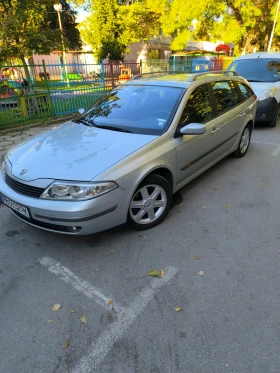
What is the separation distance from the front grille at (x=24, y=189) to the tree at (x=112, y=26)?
20.8 metres

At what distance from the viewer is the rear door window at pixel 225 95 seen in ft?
13.9

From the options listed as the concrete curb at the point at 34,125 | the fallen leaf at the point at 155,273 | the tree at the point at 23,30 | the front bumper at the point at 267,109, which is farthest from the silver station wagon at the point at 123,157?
the tree at the point at 23,30

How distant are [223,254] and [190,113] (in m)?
1.74

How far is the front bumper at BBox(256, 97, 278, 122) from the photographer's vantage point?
7.13m

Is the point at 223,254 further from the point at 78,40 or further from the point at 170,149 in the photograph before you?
the point at 78,40

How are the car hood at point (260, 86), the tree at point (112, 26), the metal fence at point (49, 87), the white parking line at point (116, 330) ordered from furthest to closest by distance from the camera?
the tree at point (112, 26)
the metal fence at point (49, 87)
the car hood at point (260, 86)
the white parking line at point (116, 330)

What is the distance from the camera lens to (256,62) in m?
8.38

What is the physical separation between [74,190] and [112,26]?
21.5 meters

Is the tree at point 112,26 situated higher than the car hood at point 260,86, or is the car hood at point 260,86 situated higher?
the tree at point 112,26

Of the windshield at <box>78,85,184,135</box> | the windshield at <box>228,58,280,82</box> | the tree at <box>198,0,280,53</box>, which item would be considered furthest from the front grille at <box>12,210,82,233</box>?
the tree at <box>198,0,280,53</box>

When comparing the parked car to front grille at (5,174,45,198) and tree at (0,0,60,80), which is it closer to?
tree at (0,0,60,80)

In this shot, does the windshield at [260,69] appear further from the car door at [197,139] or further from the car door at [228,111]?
the car door at [197,139]

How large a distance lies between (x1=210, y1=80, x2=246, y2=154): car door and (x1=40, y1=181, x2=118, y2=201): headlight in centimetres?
239

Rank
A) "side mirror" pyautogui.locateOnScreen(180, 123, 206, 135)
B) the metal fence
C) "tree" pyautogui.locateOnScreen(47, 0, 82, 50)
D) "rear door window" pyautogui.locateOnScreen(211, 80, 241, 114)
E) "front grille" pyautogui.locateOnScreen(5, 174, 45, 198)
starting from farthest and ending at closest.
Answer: "tree" pyautogui.locateOnScreen(47, 0, 82, 50)
the metal fence
"rear door window" pyautogui.locateOnScreen(211, 80, 241, 114)
"side mirror" pyautogui.locateOnScreen(180, 123, 206, 135)
"front grille" pyautogui.locateOnScreen(5, 174, 45, 198)
